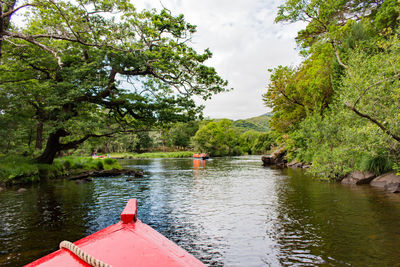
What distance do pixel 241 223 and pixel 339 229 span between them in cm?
324

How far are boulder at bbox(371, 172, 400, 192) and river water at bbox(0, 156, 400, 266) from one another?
2.80ft

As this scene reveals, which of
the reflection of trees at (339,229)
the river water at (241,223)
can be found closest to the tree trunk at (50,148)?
the river water at (241,223)

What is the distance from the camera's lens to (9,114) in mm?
17906

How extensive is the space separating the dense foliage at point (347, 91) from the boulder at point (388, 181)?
64cm

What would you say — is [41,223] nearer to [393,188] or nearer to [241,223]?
[241,223]

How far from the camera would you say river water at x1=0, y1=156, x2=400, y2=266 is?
627 cm

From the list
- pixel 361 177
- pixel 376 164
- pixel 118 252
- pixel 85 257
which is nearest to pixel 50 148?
pixel 118 252

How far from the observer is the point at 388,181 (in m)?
14.4

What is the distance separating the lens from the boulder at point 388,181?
44.5 ft

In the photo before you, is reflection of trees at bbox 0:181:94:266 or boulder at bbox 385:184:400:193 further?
boulder at bbox 385:184:400:193

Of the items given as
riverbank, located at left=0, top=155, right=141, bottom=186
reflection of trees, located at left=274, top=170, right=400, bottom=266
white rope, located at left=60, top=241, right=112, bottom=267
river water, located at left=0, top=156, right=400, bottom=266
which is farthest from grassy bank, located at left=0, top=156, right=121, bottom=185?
white rope, located at left=60, top=241, right=112, bottom=267

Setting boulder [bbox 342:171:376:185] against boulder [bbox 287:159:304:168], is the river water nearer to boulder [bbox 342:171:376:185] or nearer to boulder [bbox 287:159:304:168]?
boulder [bbox 342:171:376:185]

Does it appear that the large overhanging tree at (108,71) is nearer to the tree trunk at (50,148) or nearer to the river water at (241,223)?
the tree trunk at (50,148)

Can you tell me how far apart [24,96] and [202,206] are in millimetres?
14036
